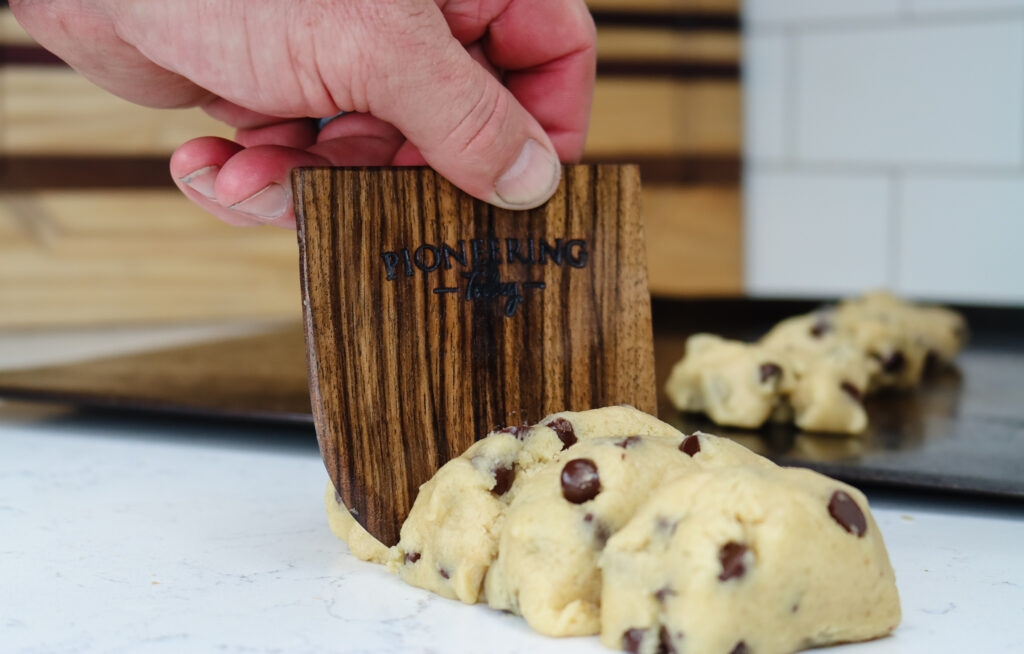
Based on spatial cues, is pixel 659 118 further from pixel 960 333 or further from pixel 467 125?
pixel 467 125

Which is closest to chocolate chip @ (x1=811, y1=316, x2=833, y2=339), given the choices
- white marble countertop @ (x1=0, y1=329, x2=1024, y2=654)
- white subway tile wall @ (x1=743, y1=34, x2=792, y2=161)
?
white marble countertop @ (x1=0, y1=329, x2=1024, y2=654)

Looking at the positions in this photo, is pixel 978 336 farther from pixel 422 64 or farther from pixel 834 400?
pixel 422 64

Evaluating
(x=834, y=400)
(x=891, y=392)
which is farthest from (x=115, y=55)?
(x=891, y=392)

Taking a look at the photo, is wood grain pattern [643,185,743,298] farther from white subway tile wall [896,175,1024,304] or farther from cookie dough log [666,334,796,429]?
cookie dough log [666,334,796,429]

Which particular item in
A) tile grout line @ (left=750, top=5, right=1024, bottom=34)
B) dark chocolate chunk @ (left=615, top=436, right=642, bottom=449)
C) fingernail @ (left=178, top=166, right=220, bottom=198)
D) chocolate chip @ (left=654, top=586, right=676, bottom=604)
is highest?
tile grout line @ (left=750, top=5, right=1024, bottom=34)

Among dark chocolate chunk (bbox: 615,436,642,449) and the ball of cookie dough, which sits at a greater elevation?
dark chocolate chunk (bbox: 615,436,642,449)

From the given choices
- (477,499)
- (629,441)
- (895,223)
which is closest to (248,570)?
(477,499)

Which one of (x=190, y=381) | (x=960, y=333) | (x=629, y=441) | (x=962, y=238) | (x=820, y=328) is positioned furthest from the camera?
(x=962, y=238)

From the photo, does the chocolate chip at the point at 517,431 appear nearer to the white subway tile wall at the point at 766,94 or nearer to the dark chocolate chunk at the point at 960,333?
the dark chocolate chunk at the point at 960,333
